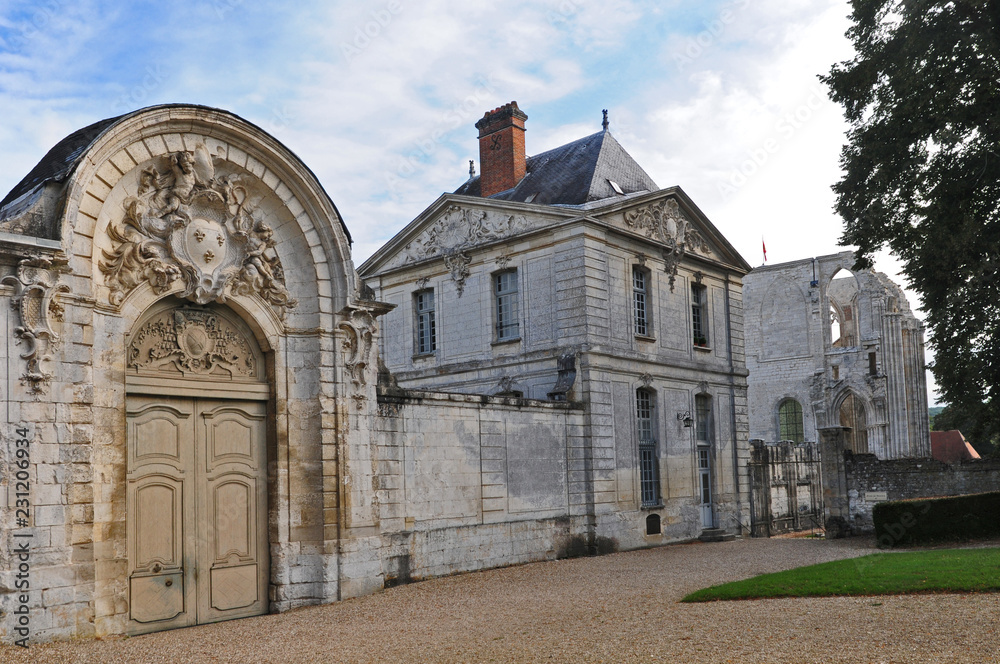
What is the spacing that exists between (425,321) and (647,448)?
212 inches

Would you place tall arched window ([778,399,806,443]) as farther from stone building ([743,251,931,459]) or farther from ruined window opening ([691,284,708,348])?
ruined window opening ([691,284,708,348])

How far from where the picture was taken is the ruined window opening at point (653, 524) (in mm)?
16766

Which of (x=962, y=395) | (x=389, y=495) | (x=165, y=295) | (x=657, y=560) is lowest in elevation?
(x=657, y=560)

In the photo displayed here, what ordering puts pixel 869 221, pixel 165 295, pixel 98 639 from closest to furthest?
pixel 98 639 < pixel 165 295 < pixel 869 221

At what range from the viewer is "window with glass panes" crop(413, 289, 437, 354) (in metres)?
18.9

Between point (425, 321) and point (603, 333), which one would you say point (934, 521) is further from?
point (425, 321)

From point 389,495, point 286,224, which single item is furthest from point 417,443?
point 286,224

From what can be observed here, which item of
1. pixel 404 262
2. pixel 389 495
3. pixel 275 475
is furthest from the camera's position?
pixel 404 262

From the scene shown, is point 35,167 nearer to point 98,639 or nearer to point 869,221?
point 98,639

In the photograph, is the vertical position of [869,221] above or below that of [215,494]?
above

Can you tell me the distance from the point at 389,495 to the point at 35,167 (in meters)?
5.42

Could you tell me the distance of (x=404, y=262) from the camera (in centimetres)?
1912

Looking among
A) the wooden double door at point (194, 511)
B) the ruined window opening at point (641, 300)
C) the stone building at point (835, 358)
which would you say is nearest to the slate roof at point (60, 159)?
the wooden double door at point (194, 511)

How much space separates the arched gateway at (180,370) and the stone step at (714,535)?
32.3 ft
